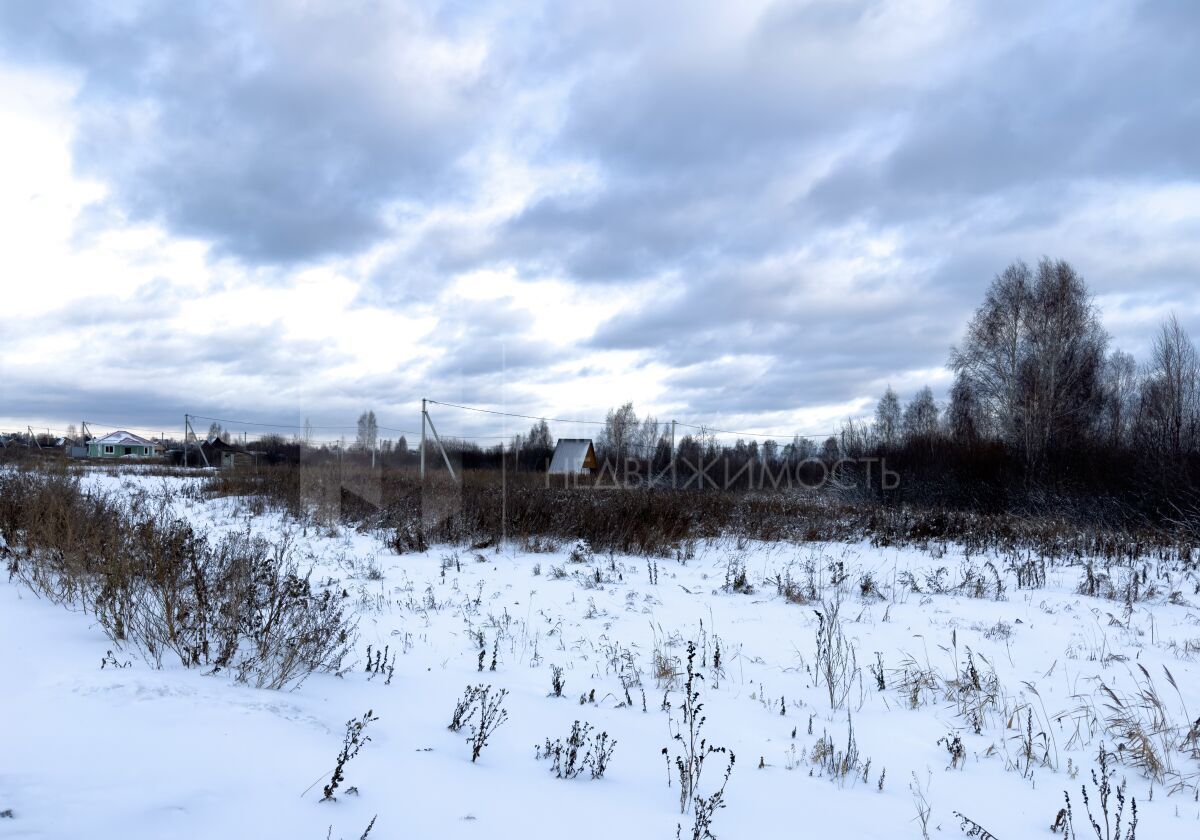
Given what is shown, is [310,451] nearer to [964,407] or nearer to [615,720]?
[615,720]

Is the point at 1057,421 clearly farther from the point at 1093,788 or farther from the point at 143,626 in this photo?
the point at 143,626

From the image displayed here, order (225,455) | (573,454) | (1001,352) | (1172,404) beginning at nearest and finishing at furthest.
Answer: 1. (1172,404)
2. (1001,352)
3. (573,454)
4. (225,455)

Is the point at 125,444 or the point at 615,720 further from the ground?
the point at 125,444

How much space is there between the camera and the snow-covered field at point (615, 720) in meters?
2.34

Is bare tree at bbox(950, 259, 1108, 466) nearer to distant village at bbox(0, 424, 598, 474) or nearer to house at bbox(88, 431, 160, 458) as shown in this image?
distant village at bbox(0, 424, 598, 474)

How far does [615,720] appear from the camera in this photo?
385 centimetres

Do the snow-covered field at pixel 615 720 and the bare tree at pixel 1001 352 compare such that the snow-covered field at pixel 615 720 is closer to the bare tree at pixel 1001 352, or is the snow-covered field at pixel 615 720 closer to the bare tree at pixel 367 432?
the bare tree at pixel 367 432

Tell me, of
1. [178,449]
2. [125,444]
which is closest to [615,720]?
[178,449]

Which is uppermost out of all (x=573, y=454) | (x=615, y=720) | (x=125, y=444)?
(x=125, y=444)

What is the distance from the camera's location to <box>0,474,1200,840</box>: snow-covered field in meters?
2.34

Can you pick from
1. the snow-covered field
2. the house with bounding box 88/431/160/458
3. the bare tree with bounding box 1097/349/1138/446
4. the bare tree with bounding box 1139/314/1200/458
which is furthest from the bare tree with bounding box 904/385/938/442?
the house with bounding box 88/431/160/458

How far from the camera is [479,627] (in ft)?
19.3

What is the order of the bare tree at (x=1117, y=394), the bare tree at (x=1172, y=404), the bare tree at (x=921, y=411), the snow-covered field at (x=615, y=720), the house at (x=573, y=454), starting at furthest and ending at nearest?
Answer: the bare tree at (x=921, y=411)
the house at (x=573, y=454)
the bare tree at (x=1117, y=394)
the bare tree at (x=1172, y=404)
the snow-covered field at (x=615, y=720)

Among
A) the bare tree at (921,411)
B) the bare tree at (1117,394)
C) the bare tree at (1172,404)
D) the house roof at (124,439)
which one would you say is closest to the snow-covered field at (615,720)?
the bare tree at (1172,404)
